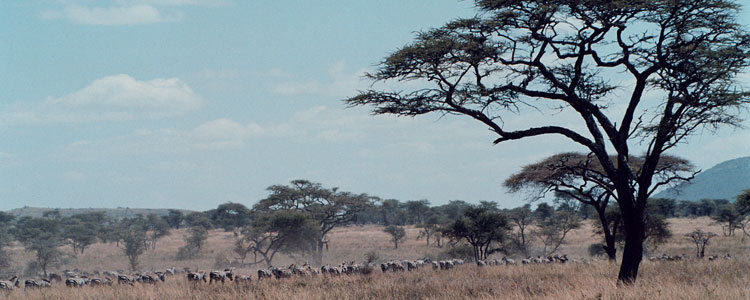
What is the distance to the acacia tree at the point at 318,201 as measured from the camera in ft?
161

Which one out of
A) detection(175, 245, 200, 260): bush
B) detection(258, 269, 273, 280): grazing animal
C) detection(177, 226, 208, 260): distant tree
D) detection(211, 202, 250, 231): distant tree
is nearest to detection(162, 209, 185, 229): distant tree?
detection(211, 202, 250, 231): distant tree

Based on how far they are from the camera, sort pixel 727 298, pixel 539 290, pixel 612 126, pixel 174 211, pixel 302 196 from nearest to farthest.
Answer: pixel 727 298 → pixel 539 290 → pixel 612 126 → pixel 302 196 → pixel 174 211

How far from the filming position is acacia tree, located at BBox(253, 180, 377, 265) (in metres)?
48.9

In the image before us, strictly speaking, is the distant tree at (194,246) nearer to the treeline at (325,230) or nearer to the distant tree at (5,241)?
the treeline at (325,230)

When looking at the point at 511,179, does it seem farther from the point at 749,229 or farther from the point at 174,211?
the point at 174,211

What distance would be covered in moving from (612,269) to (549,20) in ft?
25.0

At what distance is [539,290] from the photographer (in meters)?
12.2

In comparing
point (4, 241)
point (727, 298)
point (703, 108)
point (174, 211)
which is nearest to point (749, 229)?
point (703, 108)

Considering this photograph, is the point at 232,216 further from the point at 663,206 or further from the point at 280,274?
the point at 280,274

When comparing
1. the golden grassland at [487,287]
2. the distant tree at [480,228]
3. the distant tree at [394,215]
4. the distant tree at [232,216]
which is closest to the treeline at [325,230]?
the distant tree at [480,228]

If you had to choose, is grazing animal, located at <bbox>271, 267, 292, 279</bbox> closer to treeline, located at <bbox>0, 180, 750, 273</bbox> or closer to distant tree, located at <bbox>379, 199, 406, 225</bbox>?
treeline, located at <bbox>0, 180, 750, 273</bbox>

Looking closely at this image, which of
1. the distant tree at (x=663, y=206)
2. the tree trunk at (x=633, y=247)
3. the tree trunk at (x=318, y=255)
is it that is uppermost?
the distant tree at (x=663, y=206)

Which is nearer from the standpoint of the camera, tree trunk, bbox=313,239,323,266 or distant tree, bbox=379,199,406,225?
tree trunk, bbox=313,239,323,266

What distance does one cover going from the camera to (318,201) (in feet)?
166
